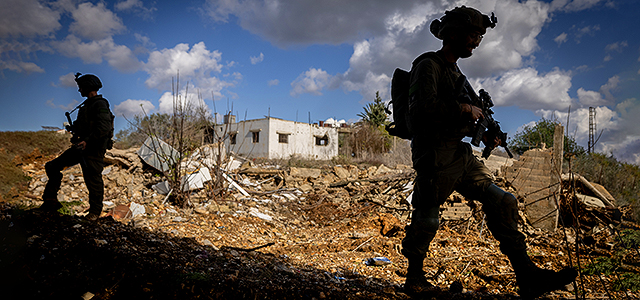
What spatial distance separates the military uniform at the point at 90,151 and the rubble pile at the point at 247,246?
0.38 metres

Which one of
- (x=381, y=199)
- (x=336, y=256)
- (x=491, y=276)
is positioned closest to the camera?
(x=491, y=276)

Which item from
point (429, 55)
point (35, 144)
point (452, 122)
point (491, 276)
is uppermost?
point (35, 144)

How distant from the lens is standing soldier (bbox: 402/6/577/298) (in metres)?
2.00

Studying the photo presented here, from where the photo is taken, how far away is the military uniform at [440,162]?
2.00 metres

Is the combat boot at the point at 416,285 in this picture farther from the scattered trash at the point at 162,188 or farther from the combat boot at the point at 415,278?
the scattered trash at the point at 162,188

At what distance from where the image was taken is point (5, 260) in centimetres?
217

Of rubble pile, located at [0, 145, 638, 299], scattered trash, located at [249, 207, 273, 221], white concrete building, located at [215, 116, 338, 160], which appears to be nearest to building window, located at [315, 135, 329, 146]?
white concrete building, located at [215, 116, 338, 160]

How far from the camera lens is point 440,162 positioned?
2.05 m

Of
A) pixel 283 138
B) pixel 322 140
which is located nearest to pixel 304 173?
pixel 283 138

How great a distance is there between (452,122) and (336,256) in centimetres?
221

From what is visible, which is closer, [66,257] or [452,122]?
[452,122]

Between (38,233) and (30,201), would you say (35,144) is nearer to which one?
(30,201)

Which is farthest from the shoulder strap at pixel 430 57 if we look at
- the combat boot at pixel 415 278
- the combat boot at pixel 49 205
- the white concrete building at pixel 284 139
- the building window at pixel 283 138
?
the building window at pixel 283 138

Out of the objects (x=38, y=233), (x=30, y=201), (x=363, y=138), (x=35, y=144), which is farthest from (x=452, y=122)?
(x=363, y=138)
